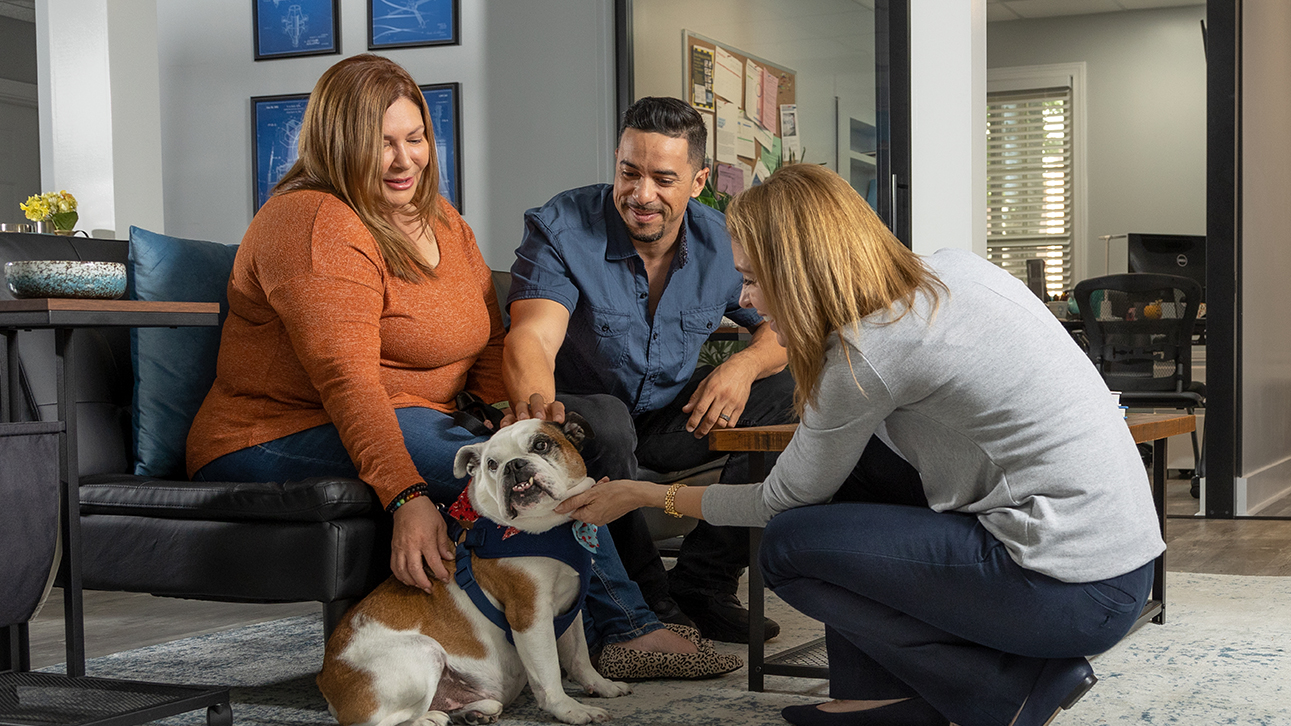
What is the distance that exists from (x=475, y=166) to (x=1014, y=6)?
Result: 15.5 ft

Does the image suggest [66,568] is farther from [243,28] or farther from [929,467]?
[243,28]

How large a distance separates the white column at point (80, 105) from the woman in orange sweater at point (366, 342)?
10.5ft

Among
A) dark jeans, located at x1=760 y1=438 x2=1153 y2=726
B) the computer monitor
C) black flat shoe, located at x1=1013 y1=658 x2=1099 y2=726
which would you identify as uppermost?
the computer monitor

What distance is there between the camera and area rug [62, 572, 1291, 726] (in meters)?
1.80

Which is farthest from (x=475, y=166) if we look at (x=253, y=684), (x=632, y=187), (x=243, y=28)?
(x=253, y=684)

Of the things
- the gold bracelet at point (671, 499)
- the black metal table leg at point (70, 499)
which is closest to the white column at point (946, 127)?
the gold bracelet at point (671, 499)

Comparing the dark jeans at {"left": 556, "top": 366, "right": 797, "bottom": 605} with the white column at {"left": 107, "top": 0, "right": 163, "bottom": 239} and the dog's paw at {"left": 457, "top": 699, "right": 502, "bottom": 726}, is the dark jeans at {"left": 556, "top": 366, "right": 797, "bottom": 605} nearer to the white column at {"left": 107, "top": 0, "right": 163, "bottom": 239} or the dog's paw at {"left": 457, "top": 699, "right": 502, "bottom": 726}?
the dog's paw at {"left": 457, "top": 699, "right": 502, "bottom": 726}

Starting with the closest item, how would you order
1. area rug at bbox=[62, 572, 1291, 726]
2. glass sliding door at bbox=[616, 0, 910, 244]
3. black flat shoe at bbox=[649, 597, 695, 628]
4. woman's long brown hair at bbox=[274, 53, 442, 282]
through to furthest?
area rug at bbox=[62, 572, 1291, 726] < woman's long brown hair at bbox=[274, 53, 442, 282] < black flat shoe at bbox=[649, 597, 695, 628] < glass sliding door at bbox=[616, 0, 910, 244]

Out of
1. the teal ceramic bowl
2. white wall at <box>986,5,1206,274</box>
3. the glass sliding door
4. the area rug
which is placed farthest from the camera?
white wall at <box>986,5,1206,274</box>

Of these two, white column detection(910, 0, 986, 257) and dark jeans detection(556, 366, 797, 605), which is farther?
white column detection(910, 0, 986, 257)

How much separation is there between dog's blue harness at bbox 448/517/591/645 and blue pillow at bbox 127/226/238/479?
0.66 metres

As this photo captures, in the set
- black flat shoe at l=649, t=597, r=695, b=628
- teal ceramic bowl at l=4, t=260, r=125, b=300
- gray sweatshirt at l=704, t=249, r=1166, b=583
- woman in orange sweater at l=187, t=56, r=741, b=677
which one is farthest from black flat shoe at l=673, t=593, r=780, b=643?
teal ceramic bowl at l=4, t=260, r=125, b=300

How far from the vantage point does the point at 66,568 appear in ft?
5.47

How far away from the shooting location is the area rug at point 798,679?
1802mm
